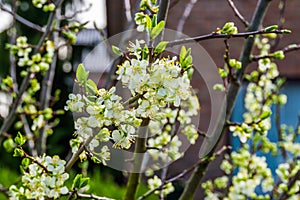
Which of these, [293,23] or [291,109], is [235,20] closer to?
[293,23]

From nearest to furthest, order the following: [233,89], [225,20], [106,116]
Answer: [106,116] → [233,89] → [225,20]

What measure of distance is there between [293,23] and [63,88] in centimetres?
300

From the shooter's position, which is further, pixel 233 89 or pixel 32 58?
pixel 32 58

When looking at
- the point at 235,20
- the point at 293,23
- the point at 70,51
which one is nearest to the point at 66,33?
the point at 235,20

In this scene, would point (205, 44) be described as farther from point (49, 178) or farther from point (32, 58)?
point (49, 178)

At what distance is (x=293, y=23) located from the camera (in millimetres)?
6527

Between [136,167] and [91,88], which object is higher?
[91,88]

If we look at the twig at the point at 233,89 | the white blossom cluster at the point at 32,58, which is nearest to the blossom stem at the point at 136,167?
the twig at the point at 233,89

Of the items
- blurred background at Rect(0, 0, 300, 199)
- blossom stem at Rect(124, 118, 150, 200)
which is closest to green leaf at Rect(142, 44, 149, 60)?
blossom stem at Rect(124, 118, 150, 200)

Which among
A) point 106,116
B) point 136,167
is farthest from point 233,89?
A: point 106,116

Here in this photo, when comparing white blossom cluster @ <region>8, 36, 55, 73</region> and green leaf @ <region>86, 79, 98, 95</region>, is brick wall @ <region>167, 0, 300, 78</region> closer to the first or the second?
white blossom cluster @ <region>8, 36, 55, 73</region>

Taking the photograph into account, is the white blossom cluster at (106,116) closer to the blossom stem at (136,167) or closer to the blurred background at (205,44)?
the blossom stem at (136,167)

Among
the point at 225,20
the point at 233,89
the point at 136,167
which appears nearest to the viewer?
the point at 136,167

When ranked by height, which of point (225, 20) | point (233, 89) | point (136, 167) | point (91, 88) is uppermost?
point (225, 20)
